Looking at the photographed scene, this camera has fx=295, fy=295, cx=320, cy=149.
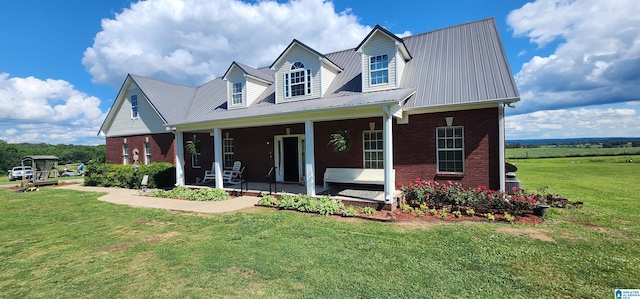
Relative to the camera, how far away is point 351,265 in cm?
495

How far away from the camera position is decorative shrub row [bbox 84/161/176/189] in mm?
15688

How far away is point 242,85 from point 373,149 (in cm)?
737

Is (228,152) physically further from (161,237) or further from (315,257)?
(315,257)

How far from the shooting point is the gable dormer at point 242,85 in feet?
46.7

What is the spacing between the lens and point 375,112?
29.2 ft

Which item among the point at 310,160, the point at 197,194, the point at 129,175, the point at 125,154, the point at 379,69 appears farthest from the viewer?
the point at 125,154

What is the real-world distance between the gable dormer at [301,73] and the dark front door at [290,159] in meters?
1.95

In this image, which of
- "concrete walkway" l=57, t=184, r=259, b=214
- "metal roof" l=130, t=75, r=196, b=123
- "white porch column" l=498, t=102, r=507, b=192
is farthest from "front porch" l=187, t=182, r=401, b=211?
"metal roof" l=130, t=75, r=196, b=123

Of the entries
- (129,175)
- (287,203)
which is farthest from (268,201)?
(129,175)

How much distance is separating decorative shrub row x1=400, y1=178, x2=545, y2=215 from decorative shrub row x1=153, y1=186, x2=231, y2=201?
6952 mm

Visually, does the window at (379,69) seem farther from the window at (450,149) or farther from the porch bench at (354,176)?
the porch bench at (354,176)

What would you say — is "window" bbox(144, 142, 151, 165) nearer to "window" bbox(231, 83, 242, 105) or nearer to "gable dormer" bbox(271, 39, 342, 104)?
"window" bbox(231, 83, 242, 105)

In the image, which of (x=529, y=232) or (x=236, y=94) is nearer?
(x=529, y=232)

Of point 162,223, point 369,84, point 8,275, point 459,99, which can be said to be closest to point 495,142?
point 459,99
